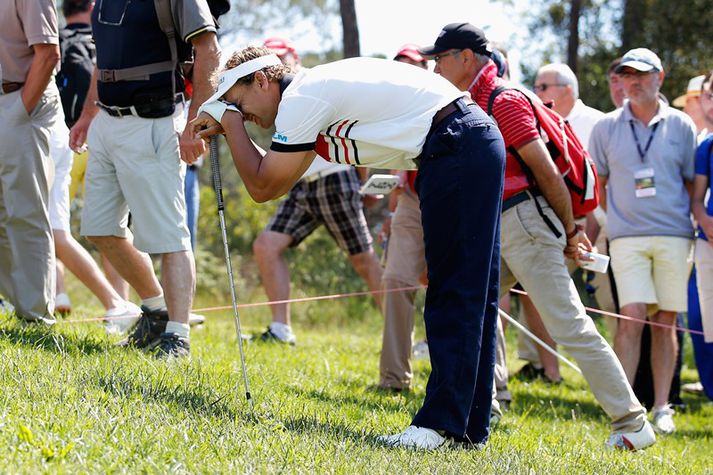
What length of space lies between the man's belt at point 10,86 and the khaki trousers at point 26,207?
1.3 inches

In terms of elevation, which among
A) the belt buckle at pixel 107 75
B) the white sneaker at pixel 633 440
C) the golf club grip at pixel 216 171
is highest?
the belt buckle at pixel 107 75

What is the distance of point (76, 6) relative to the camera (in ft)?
26.6

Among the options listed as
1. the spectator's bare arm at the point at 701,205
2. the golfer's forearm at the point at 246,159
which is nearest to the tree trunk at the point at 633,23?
the spectator's bare arm at the point at 701,205

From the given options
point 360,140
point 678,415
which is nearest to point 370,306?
point 678,415

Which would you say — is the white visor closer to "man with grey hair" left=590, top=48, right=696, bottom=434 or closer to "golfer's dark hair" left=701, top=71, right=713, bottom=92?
"man with grey hair" left=590, top=48, right=696, bottom=434

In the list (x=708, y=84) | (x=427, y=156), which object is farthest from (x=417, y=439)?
(x=708, y=84)

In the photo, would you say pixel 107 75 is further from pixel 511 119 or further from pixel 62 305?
pixel 62 305

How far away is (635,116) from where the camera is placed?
7.74m

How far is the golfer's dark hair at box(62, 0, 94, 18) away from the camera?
811 cm

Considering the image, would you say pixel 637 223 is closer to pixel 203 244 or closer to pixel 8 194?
pixel 8 194

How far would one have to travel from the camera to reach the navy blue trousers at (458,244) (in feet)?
14.8

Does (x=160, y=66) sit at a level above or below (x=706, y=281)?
above

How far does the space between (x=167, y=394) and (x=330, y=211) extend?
4.17 metres

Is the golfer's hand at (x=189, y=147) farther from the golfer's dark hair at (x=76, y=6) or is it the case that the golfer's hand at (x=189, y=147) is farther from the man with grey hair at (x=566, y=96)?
the man with grey hair at (x=566, y=96)
